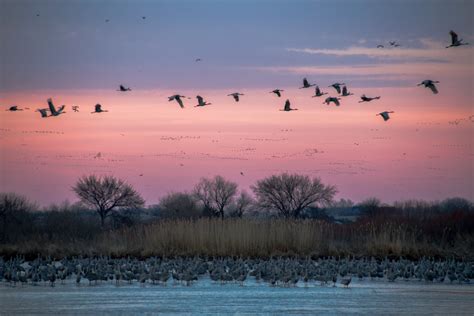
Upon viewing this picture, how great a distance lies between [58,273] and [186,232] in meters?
5.89

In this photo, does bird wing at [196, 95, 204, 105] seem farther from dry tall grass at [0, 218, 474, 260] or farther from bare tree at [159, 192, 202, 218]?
bare tree at [159, 192, 202, 218]

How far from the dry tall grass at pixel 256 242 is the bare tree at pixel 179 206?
18.7 metres

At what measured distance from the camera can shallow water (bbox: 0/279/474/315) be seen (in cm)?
1798

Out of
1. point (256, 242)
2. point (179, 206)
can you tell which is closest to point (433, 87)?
point (256, 242)

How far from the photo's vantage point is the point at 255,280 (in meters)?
23.1

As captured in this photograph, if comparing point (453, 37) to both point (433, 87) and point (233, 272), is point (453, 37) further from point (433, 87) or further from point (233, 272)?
point (233, 272)

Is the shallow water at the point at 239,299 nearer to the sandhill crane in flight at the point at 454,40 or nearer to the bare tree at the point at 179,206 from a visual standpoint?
the sandhill crane in flight at the point at 454,40

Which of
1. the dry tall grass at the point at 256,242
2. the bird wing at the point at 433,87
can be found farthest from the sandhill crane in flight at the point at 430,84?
the dry tall grass at the point at 256,242

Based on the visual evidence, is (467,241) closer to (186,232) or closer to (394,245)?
(394,245)

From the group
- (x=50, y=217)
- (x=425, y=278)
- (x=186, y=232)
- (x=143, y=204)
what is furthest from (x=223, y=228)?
(x=143, y=204)

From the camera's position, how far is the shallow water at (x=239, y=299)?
17984mm

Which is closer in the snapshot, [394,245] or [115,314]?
[115,314]

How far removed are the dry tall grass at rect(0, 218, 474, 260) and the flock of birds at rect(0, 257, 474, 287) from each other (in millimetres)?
2362

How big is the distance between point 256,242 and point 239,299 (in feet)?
27.8
